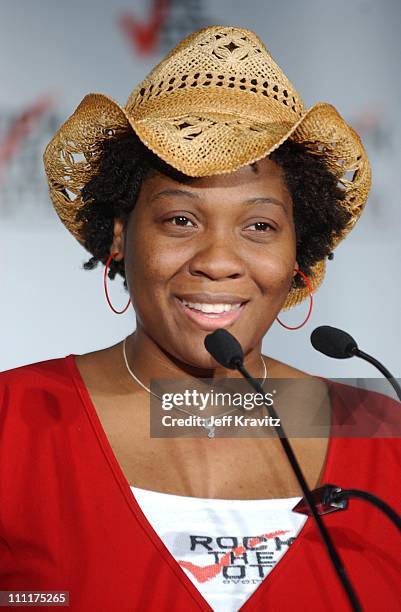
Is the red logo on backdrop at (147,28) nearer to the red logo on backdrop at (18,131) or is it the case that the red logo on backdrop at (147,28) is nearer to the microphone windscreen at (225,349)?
the red logo on backdrop at (18,131)

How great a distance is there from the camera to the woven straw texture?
1.44 m

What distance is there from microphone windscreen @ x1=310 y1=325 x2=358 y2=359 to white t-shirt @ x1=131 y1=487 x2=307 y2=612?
315 mm

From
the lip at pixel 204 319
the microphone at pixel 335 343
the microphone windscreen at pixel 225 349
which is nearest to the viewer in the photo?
the microphone windscreen at pixel 225 349

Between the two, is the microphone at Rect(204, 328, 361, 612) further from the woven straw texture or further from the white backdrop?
the white backdrop

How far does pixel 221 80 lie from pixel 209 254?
29cm

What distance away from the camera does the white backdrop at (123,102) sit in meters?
2.11

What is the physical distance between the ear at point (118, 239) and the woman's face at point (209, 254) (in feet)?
0.30

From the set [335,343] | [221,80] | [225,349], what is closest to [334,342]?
[335,343]

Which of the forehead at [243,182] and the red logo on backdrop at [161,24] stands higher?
the red logo on backdrop at [161,24]

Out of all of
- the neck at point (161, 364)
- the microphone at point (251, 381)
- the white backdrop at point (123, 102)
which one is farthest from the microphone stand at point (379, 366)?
the white backdrop at point (123, 102)

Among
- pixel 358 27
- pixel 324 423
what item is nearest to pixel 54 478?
pixel 324 423

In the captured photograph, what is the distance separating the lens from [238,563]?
1399 mm

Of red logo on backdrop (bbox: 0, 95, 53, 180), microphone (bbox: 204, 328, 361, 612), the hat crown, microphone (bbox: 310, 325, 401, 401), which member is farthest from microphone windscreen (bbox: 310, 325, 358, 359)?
red logo on backdrop (bbox: 0, 95, 53, 180)

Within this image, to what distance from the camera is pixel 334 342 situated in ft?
4.16
